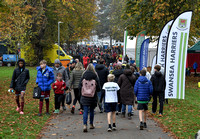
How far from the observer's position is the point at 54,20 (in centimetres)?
4456

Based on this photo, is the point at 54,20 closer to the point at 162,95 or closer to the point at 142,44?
the point at 142,44

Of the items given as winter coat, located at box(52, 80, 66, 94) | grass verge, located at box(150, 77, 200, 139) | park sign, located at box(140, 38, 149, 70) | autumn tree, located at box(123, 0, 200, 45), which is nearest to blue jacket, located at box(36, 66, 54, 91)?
winter coat, located at box(52, 80, 66, 94)

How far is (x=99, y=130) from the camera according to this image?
9.46 m

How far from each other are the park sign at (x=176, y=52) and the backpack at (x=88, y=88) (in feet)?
14.4

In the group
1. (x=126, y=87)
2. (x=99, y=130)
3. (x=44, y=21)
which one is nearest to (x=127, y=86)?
(x=126, y=87)

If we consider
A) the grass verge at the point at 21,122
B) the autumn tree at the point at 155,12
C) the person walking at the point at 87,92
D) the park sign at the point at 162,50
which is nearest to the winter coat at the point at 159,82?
the park sign at the point at 162,50

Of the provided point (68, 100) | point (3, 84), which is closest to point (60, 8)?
point (3, 84)

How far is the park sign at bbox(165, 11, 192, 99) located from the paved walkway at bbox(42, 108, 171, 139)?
2328mm

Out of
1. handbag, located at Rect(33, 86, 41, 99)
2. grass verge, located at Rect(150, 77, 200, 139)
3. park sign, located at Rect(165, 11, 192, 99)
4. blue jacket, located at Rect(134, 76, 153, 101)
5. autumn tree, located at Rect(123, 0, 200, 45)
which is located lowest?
grass verge, located at Rect(150, 77, 200, 139)

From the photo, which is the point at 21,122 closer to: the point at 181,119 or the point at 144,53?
the point at 181,119

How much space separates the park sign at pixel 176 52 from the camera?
12734 mm

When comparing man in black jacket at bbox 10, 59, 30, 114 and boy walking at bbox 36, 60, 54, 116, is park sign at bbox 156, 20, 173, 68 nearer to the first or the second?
boy walking at bbox 36, 60, 54, 116

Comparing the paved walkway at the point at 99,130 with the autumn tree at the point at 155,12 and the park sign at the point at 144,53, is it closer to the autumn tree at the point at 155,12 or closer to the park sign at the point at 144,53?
the park sign at the point at 144,53

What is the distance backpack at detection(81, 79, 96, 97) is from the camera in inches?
363
